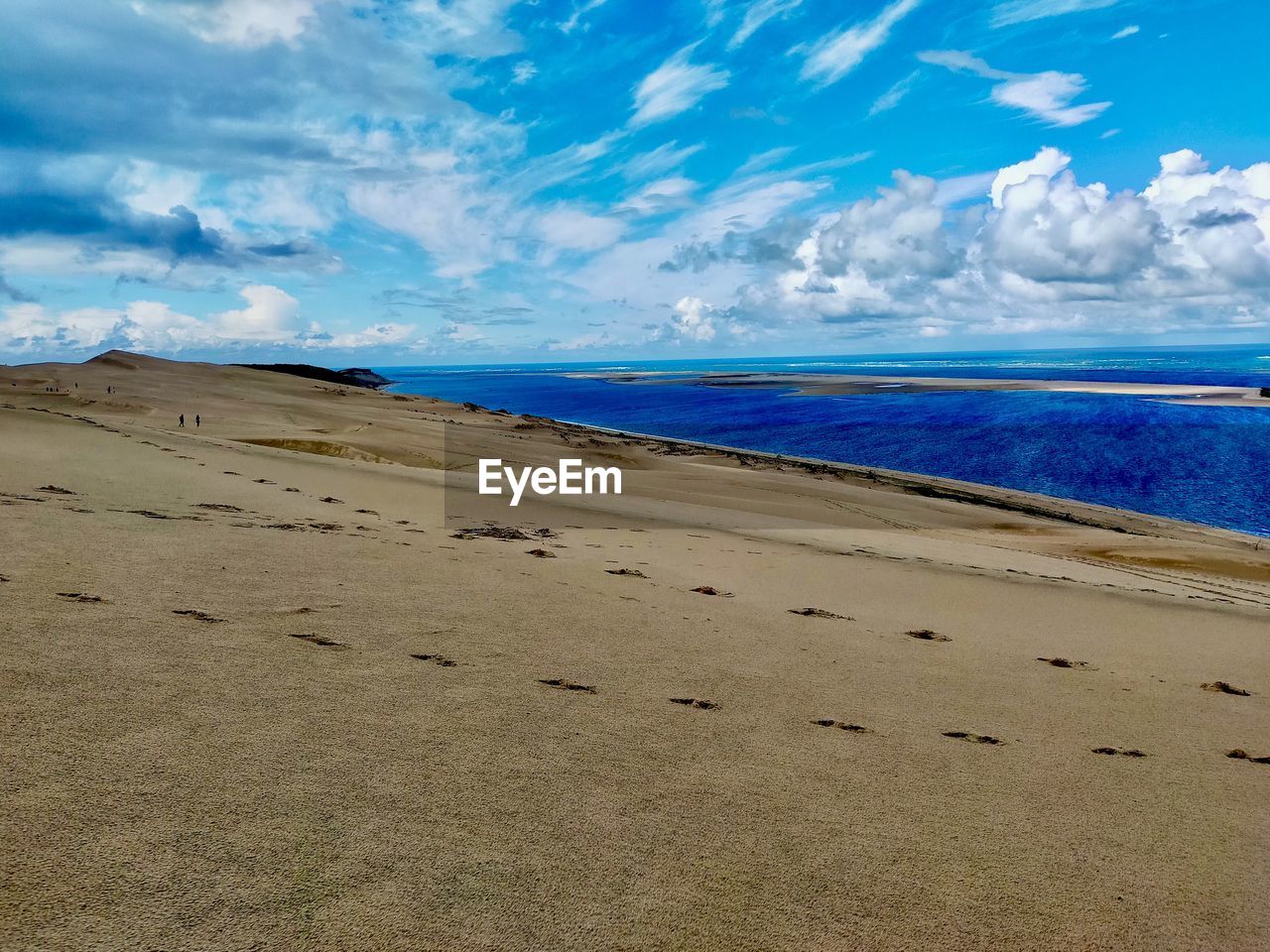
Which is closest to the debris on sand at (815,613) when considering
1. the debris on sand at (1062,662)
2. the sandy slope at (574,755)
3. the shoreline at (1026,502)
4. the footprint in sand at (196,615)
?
the sandy slope at (574,755)

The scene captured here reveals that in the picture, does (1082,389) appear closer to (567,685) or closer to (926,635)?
(926,635)

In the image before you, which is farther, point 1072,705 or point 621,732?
point 1072,705

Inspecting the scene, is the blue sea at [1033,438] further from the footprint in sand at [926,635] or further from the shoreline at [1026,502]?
the footprint in sand at [926,635]

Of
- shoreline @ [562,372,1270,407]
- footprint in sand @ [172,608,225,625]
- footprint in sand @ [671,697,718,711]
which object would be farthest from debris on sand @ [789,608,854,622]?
shoreline @ [562,372,1270,407]

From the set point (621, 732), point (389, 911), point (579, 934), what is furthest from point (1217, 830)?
point (389, 911)

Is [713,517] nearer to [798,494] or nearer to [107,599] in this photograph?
[798,494]

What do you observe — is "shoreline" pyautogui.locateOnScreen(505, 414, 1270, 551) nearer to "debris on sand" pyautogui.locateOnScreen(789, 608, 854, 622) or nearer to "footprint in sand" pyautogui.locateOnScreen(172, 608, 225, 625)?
"debris on sand" pyautogui.locateOnScreen(789, 608, 854, 622)
